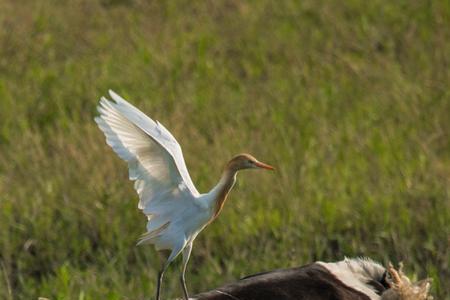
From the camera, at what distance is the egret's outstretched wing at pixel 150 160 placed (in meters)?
3.83

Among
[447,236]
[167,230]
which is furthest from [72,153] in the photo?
[167,230]

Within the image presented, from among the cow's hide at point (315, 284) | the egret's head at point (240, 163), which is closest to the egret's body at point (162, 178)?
the egret's head at point (240, 163)

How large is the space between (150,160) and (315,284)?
78 centimetres

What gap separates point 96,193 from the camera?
6.27m

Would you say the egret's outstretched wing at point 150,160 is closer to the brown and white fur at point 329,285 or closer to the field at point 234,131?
the brown and white fur at point 329,285

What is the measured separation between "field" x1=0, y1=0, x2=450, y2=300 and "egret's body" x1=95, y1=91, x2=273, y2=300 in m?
1.22

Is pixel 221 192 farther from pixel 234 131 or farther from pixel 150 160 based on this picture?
pixel 234 131

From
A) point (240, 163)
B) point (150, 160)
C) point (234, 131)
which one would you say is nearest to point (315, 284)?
point (240, 163)

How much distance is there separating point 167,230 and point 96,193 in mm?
2437

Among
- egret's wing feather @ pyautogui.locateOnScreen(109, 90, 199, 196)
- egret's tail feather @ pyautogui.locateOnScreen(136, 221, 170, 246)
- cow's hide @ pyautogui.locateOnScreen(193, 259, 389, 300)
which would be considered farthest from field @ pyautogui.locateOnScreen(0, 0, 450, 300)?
egret's wing feather @ pyautogui.locateOnScreen(109, 90, 199, 196)

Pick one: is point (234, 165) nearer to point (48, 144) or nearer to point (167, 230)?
point (167, 230)

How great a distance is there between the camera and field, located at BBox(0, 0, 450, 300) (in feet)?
19.2

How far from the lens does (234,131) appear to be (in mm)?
7184

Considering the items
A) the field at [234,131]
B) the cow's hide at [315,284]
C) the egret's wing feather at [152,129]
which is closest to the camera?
the egret's wing feather at [152,129]
